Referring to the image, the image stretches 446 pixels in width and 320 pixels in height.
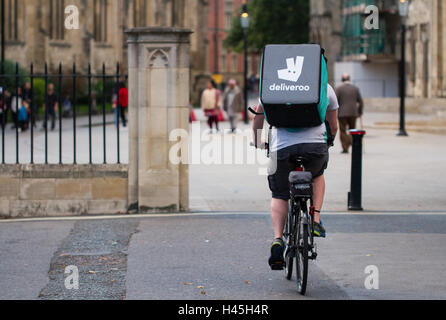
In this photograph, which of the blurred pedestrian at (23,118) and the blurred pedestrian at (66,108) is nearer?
the blurred pedestrian at (23,118)

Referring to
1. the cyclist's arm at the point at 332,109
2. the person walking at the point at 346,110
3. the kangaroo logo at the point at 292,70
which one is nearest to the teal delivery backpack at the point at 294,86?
the kangaroo logo at the point at 292,70

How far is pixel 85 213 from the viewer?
1184 centimetres

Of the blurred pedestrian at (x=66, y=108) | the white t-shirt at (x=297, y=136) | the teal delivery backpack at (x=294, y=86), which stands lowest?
the blurred pedestrian at (x=66, y=108)

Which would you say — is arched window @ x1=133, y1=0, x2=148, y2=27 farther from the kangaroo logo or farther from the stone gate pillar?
the kangaroo logo

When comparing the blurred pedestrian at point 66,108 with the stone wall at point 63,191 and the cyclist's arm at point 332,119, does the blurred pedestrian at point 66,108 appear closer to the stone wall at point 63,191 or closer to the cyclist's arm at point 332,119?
the stone wall at point 63,191

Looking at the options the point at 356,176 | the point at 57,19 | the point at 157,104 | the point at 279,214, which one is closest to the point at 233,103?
the point at 356,176

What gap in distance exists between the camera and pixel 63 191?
11.8 meters

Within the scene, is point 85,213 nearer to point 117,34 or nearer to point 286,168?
point 286,168

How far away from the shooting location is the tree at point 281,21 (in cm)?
7756

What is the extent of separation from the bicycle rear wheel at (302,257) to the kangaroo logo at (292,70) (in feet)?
3.37

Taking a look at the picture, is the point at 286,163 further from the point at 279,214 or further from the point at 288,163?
the point at 279,214

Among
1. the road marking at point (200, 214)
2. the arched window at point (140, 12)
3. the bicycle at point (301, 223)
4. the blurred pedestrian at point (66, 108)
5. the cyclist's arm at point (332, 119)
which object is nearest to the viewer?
the bicycle at point (301, 223)

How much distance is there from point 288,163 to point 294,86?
0.60 meters

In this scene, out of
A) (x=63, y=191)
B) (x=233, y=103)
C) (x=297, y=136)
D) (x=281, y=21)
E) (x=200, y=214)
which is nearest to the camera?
(x=297, y=136)
